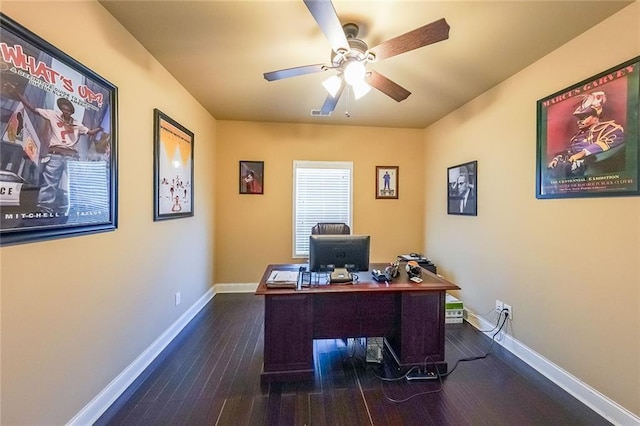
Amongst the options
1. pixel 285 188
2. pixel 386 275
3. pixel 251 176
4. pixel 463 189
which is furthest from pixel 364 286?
pixel 251 176

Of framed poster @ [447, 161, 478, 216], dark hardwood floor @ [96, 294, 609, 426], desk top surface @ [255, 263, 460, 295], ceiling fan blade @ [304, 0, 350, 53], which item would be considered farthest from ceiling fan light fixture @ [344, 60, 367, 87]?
dark hardwood floor @ [96, 294, 609, 426]

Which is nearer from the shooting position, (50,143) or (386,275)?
(50,143)

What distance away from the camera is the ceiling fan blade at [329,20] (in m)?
1.37

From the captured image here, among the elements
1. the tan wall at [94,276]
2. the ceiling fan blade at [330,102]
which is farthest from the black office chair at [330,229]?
the tan wall at [94,276]

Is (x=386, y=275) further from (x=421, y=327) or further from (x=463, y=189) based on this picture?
(x=463, y=189)

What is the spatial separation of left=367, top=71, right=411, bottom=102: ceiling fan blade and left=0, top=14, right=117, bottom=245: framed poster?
1864 mm

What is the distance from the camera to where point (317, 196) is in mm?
4309

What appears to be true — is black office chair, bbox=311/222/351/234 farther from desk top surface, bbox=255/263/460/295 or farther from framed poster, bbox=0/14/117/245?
framed poster, bbox=0/14/117/245

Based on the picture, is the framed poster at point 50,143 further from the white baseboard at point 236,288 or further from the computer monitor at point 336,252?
the white baseboard at point 236,288

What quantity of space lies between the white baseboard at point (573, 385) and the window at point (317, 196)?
2569 millimetres

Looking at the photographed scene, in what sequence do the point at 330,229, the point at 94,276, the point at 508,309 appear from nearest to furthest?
the point at 94,276
the point at 508,309
the point at 330,229

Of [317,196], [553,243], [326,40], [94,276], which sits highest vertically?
[326,40]

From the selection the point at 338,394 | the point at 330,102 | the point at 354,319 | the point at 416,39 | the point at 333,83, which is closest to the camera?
the point at 416,39

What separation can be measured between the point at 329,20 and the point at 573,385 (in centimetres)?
300
